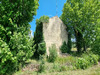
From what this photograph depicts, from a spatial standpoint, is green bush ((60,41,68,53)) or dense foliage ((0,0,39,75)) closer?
dense foliage ((0,0,39,75))

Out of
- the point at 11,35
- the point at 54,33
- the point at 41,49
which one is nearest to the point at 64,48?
the point at 54,33

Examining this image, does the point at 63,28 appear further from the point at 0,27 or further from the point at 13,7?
the point at 0,27

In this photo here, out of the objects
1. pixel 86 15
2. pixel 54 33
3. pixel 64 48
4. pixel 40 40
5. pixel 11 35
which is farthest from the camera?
pixel 86 15

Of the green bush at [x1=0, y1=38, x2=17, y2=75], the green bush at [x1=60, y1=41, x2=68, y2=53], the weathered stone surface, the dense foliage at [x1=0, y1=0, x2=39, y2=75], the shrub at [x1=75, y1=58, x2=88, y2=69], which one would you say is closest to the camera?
the green bush at [x1=0, y1=38, x2=17, y2=75]

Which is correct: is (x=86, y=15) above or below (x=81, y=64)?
above

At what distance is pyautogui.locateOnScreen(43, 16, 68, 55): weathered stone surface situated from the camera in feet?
32.2

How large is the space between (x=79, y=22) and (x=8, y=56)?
36.9 ft

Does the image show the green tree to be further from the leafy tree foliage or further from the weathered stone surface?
the leafy tree foliage

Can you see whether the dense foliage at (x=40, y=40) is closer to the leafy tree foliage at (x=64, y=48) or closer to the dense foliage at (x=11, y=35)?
the dense foliage at (x=11, y=35)

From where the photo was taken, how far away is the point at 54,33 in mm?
10539

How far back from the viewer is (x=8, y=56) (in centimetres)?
411

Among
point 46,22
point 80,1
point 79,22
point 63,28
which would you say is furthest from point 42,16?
point 80,1

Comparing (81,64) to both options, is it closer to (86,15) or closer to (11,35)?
(11,35)

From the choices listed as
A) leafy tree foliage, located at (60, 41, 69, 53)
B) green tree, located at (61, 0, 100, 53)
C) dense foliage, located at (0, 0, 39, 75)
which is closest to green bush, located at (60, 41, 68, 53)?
leafy tree foliage, located at (60, 41, 69, 53)
